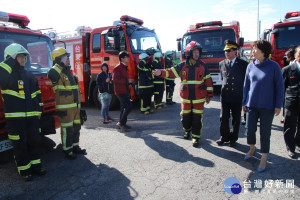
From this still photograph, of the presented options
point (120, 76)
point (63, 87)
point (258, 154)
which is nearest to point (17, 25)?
point (63, 87)

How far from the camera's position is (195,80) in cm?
425

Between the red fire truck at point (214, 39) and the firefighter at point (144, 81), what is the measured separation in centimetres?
268

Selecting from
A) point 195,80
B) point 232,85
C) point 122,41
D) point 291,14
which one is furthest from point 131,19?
point 291,14

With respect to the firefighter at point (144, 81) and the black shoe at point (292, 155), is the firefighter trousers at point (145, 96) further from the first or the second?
the black shoe at point (292, 155)

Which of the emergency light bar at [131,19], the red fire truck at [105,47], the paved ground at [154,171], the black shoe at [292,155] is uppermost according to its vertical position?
the emergency light bar at [131,19]

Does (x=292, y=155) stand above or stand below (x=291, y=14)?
below

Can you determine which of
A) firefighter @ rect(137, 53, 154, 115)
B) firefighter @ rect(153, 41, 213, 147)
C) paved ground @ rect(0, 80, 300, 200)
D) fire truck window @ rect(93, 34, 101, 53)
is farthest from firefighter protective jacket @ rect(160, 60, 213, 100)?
fire truck window @ rect(93, 34, 101, 53)

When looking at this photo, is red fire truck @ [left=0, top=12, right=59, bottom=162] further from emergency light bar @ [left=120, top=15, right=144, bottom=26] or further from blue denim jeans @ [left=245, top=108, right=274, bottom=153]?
blue denim jeans @ [left=245, top=108, right=274, bottom=153]

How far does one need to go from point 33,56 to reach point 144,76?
126 inches

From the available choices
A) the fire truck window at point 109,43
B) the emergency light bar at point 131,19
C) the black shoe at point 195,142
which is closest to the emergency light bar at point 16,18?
the fire truck window at point 109,43

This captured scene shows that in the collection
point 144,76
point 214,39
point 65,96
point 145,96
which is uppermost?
point 214,39

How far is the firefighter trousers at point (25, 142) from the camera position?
124 inches

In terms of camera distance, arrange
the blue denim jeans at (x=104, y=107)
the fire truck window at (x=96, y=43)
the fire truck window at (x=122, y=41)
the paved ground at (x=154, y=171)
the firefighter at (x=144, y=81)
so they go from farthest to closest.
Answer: the fire truck window at (x=96, y=43)
the fire truck window at (x=122, y=41)
the firefighter at (x=144, y=81)
the blue denim jeans at (x=104, y=107)
the paved ground at (x=154, y=171)

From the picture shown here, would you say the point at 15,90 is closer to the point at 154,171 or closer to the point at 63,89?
the point at 63,89
